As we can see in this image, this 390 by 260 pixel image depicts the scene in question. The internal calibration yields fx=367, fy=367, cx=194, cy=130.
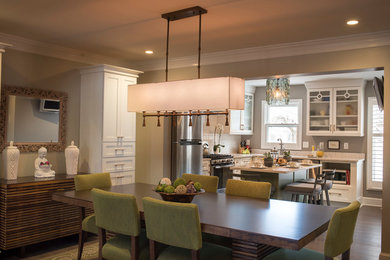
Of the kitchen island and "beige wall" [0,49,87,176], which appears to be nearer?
"beige wall" [0,49,87,176]

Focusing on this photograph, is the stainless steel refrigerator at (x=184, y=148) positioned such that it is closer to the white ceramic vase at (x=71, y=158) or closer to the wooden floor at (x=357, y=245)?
the white ceramic vase at (x=71, y=158)

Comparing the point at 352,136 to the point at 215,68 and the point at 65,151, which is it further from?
the point at 65,151

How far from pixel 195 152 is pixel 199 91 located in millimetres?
3103

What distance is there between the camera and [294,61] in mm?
4473

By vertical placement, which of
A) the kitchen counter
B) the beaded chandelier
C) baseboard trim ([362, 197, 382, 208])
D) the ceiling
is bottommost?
baseboard trim ([362, 197, 382, 208])

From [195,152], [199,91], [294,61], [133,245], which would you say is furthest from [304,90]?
[133,245]

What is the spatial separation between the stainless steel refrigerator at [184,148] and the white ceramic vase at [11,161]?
230cm

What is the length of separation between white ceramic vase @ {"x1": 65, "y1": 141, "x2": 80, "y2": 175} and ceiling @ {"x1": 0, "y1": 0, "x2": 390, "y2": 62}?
1.35m

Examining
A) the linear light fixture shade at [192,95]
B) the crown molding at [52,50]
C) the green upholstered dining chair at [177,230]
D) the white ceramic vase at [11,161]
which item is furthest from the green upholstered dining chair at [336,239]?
the crown molding at [52,50]

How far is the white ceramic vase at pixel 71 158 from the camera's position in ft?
15.4

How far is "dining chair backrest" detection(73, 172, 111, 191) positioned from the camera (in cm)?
376

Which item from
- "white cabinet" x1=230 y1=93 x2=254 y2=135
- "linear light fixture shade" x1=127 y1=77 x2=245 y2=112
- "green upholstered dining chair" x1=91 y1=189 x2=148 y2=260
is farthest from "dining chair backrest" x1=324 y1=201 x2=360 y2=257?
"white cabinet" x1=230 y1=93 x2=254 y2=135

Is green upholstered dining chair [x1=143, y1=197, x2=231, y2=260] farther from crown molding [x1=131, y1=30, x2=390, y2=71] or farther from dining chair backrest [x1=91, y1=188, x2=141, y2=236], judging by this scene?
crown molding [x1=131, y1=30, x2=390, y2=71]

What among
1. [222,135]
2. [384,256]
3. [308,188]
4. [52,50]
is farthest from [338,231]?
[222,135]
